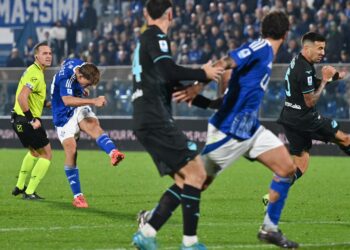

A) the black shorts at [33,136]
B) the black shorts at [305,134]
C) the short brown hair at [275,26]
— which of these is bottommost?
the black shorts at [33,136]

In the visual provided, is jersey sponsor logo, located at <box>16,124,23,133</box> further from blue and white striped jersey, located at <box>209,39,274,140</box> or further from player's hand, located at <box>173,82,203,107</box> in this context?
player's hand, located at <box>173,82,203,107</box>

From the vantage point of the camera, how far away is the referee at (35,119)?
14398 millimetres

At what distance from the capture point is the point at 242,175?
62.5ft

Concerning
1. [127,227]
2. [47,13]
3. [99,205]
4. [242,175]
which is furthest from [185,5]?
[127,227]

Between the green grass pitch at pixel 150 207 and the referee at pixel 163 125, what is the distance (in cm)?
84

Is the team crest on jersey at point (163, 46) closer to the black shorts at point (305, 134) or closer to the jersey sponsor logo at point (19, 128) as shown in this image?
the black shorts at point (305, 134)

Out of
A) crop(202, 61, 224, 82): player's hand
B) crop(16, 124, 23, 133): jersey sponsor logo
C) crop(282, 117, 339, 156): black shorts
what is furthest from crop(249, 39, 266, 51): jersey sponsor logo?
crop(16, 124, 23, 133): jersey sponsor logo

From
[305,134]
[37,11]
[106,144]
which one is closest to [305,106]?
[305,134]

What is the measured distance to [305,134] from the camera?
12781mm

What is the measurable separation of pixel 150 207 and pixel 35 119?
2133mm

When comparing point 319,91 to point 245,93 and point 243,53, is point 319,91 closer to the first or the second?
point 245,93

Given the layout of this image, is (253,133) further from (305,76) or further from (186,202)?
(305,76)

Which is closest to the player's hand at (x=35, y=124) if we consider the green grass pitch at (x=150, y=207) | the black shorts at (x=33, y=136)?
the black shorts at (x=33, y=136)

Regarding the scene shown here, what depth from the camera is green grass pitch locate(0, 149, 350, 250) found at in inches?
391
